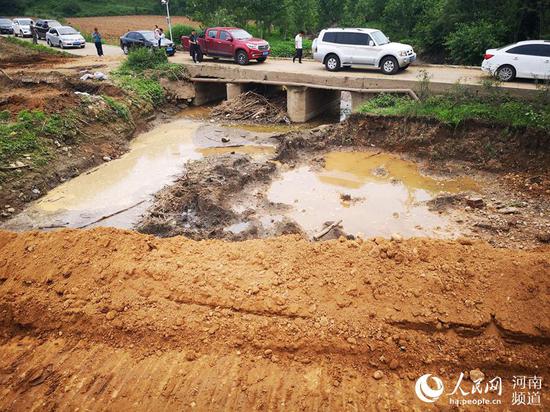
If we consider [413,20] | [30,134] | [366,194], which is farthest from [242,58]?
[413,20]

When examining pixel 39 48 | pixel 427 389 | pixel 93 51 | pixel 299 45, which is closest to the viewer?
pixel 427 389

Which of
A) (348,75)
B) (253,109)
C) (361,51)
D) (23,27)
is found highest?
(23,27)

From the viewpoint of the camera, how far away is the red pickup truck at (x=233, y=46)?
1927 cm

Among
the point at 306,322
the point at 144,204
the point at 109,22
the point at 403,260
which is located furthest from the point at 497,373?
the point at 109,22

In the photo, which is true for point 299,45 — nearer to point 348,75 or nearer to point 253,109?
point 348,75

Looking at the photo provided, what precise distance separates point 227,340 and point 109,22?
51027 millimetres

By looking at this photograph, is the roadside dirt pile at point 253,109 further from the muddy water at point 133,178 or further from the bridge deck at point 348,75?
the muddy water at point 133,178

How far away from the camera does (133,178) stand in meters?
12.4

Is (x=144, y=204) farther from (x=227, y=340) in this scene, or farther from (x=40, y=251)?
(x=227, y=340)

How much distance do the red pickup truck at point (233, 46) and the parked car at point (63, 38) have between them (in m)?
12.5

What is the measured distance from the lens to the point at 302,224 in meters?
9.66

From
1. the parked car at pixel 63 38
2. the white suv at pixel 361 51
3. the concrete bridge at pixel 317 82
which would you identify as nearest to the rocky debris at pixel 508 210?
the concrete bridge at pixel 317 82

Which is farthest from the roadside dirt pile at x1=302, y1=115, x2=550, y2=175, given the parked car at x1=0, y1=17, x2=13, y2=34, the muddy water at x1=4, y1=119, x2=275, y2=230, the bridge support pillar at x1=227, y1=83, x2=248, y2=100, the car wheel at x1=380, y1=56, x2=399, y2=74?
the parked car at x1=0, y1=17, x2=13, y2=34

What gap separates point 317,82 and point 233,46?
17.6ft
